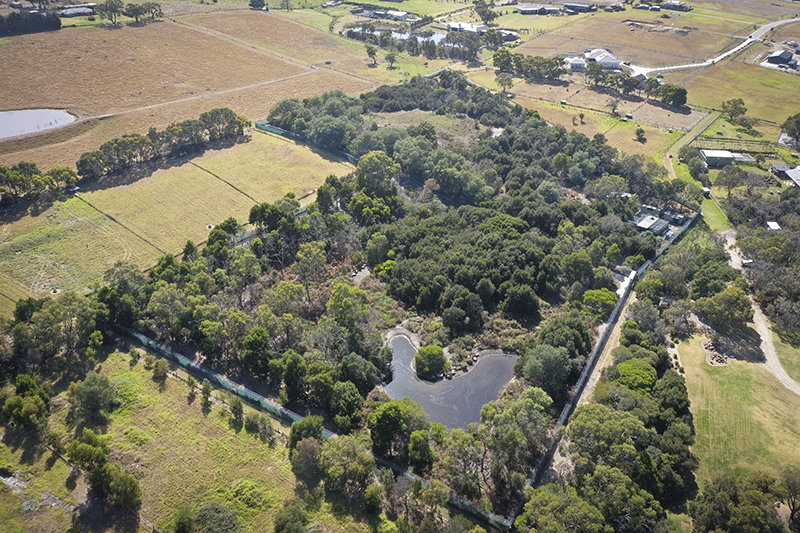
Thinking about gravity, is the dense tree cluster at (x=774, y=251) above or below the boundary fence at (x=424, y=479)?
above

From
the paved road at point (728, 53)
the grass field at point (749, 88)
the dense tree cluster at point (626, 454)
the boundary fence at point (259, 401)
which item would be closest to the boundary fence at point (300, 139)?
the boundary fence at point (259, 401)

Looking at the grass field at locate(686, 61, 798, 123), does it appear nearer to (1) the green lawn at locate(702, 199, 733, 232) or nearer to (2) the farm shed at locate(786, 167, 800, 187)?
(2) the farm shed at locate(786, 167, 800, 187)

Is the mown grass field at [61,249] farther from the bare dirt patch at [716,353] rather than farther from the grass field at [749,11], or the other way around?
the grass field at [749,11]

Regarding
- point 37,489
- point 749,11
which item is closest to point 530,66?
point 749,11

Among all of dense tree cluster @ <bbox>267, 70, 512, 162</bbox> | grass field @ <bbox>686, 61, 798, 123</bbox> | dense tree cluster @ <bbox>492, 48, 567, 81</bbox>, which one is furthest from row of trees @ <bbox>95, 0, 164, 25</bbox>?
grass field @ <bbox>686, 61, 798, 123</bbox>

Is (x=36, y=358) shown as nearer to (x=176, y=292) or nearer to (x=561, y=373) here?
(x=176, y=292)

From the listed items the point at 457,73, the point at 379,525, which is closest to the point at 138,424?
the point at 379,525
